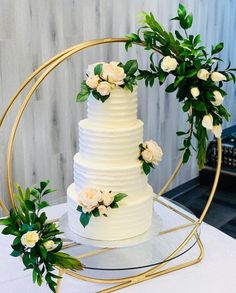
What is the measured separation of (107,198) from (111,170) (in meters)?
0.09

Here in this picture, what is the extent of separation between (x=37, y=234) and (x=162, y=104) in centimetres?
217

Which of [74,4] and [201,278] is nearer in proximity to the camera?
[201,278]

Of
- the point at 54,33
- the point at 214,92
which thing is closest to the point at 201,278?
the point at 214,92

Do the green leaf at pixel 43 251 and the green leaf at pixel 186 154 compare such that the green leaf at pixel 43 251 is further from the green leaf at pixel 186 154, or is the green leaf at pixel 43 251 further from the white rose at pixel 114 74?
the green leaf at pixel 186 154

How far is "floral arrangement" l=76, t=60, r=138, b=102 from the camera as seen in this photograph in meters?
1.21

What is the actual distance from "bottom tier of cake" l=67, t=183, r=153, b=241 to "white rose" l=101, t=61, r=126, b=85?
367mm

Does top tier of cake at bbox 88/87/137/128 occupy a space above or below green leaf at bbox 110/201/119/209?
above

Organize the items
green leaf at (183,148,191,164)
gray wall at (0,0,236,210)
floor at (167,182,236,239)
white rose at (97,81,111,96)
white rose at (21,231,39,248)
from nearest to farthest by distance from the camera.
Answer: white rose at (21,231,39,248), white rose at (97,81,111,96), green leaf at (183,148,191,164), gray wall at (0,0,236,210), floor at (167,182,236,239)

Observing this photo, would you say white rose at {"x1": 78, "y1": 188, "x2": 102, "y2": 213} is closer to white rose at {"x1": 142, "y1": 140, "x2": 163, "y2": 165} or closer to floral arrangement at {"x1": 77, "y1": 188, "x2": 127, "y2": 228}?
floral arrangement at {"x1": 77, "y1": 188, "x2": 127, "y2": 228}

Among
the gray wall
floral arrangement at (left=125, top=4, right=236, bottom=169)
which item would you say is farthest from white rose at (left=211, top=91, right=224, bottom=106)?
the gray wall

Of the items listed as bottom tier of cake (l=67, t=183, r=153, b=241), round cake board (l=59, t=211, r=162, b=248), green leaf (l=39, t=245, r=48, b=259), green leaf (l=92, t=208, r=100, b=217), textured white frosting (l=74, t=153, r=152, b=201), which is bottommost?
round cake board (l=59, t=211, r=162, b=248)

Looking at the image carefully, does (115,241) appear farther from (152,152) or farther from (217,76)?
(217,76)

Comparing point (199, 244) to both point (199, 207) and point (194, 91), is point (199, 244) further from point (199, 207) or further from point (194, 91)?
point (199, 207)

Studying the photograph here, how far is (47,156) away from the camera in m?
2.40
